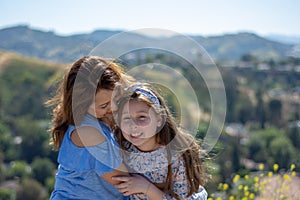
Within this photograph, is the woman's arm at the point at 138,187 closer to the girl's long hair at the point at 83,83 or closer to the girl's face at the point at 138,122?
the girl's face at the point at 138,122

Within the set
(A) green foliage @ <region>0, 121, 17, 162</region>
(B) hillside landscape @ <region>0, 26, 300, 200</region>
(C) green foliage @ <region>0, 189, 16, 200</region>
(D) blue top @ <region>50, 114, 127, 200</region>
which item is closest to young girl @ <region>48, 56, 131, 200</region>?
(D) blue top @ <region>50, 114, 127, 200</region>

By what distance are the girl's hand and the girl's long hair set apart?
0.34 meters

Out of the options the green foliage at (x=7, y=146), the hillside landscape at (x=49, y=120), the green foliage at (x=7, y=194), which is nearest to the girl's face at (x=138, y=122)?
the hillside landscape at (x=49, y=120)

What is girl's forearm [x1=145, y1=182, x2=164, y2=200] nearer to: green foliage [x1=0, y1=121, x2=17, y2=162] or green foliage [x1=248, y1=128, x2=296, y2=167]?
green foliage [x1=248, y1=128, x2=296, y2=167]

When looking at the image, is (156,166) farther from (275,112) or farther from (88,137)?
(275,112)

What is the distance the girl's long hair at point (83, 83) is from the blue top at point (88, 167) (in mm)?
54

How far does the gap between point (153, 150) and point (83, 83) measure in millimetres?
457

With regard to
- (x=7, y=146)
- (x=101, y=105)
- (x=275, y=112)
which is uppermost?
(x=101, y=105)

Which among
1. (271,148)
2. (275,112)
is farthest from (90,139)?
(275,112)

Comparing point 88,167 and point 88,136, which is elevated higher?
point 88,136

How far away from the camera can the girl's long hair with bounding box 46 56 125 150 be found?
184cm

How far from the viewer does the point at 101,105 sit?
1891mm

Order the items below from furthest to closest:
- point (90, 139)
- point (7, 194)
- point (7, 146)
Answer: point (7, 146) < point (7, 194) < point (90, 139)

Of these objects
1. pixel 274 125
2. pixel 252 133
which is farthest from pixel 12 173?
pixel 274 125
